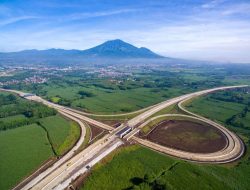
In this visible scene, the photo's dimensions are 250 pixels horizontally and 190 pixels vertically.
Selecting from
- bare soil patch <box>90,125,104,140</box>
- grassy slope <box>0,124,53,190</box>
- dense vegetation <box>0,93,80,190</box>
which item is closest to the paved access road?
bare soil patch <box>90,125,104,140</box>

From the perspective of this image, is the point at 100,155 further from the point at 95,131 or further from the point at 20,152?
the point at 20,152

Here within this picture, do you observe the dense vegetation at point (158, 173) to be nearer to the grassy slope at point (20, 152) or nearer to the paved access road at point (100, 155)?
the paved access road at point (100, 155)

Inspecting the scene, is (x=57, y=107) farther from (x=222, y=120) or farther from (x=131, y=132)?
(x=222, y=120)

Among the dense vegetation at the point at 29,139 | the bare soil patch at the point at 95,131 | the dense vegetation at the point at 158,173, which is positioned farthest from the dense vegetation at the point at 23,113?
the dense vegetation at the point at 158,173

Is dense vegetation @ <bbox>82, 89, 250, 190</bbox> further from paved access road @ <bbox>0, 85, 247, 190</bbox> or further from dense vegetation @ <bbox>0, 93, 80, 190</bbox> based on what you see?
dense vegetation @ <bbox>0, 93, 80, 190</bbox>

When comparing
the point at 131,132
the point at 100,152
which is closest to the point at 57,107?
the point at 131,132

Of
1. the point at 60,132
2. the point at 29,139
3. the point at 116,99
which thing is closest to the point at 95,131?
the point at 60,132
